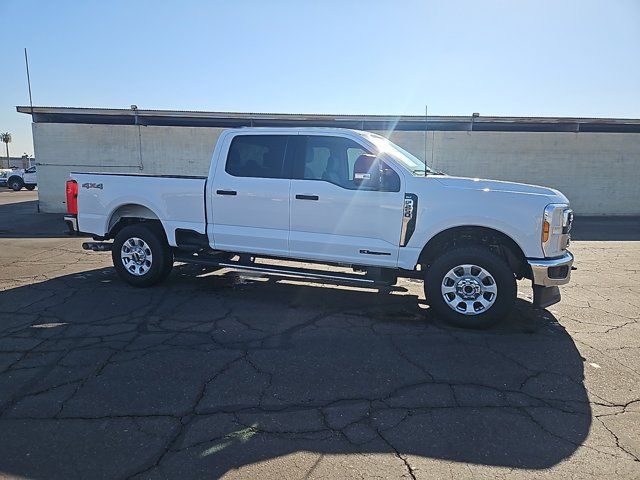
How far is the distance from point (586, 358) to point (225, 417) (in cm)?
349

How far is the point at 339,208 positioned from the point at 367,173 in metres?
0.55

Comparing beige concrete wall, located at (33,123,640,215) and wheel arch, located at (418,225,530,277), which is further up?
beige concrete wall, located at (33,123,640,215)

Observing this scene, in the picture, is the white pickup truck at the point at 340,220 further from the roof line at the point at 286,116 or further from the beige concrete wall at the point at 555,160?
the beige concrete wall at the point at 555,160

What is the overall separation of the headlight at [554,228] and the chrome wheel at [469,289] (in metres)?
0.68

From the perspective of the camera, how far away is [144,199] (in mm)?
6125

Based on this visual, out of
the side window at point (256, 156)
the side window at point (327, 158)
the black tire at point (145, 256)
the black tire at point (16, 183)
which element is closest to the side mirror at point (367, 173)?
the side window at point (327, 158)

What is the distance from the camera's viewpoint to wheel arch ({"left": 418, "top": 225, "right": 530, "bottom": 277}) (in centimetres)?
479

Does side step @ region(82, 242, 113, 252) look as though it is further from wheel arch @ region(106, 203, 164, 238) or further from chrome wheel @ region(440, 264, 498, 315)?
chrome wheel @ region(440, 264, 498, 315)

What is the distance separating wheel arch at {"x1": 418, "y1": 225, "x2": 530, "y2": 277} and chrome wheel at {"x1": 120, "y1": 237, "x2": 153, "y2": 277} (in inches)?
156

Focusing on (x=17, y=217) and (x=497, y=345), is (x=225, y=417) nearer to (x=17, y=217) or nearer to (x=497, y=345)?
(x=497, y=345)

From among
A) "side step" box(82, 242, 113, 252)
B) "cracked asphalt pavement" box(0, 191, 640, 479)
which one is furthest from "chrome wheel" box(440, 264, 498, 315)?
"side step" box(82, 242, 113, 252)

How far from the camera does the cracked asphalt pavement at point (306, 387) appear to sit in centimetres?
→ 261

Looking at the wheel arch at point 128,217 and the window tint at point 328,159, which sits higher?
the window tint at point 328,159

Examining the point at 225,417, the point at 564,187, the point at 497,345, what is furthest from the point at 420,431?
the point at 564,187
